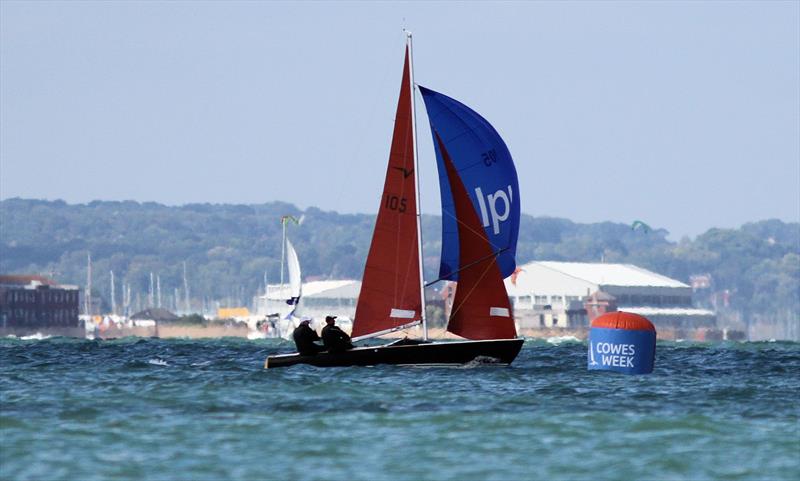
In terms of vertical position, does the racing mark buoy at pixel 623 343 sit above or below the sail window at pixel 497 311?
below

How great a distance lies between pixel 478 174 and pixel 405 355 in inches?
196

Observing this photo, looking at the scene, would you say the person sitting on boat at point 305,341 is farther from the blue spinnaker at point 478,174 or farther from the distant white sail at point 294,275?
the distant white sail at point 294,275

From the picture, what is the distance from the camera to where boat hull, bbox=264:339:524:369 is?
45219mm

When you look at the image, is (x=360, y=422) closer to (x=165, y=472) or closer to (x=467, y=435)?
(x=467, y=435)

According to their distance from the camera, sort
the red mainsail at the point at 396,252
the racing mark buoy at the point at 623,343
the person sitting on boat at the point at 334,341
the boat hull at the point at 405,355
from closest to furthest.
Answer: the boat hull at the point at 405,355 → the person sitting on boat at the point at 334,341 → the red mainsail at the point at 396,252 → the racing mark buoy at the point at 623,343

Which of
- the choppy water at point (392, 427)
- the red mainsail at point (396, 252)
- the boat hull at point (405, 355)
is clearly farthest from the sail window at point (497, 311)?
the red mainsail at point (396, 252)

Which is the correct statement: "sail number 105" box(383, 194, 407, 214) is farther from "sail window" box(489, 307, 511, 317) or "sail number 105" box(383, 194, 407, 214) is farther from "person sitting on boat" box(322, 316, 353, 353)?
"sail window" box(489, 307, 511, 317)

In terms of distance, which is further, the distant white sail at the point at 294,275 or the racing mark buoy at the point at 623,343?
the distant white sail at the point at 294,275

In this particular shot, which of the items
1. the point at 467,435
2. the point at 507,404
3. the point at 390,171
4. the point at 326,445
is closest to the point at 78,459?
the point at 326,445

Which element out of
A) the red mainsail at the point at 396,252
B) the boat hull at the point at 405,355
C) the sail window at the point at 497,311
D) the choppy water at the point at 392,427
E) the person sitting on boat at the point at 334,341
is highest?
the red mainsail at the point at 396,252

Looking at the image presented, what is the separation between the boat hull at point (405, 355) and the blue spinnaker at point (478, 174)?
1.92 meters

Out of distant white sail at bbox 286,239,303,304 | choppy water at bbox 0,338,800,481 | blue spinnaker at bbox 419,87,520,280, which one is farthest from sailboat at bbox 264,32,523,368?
distant white sail at bbox 286,239,303,304

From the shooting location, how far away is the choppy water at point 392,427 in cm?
2505

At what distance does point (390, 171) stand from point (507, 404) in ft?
41.6
